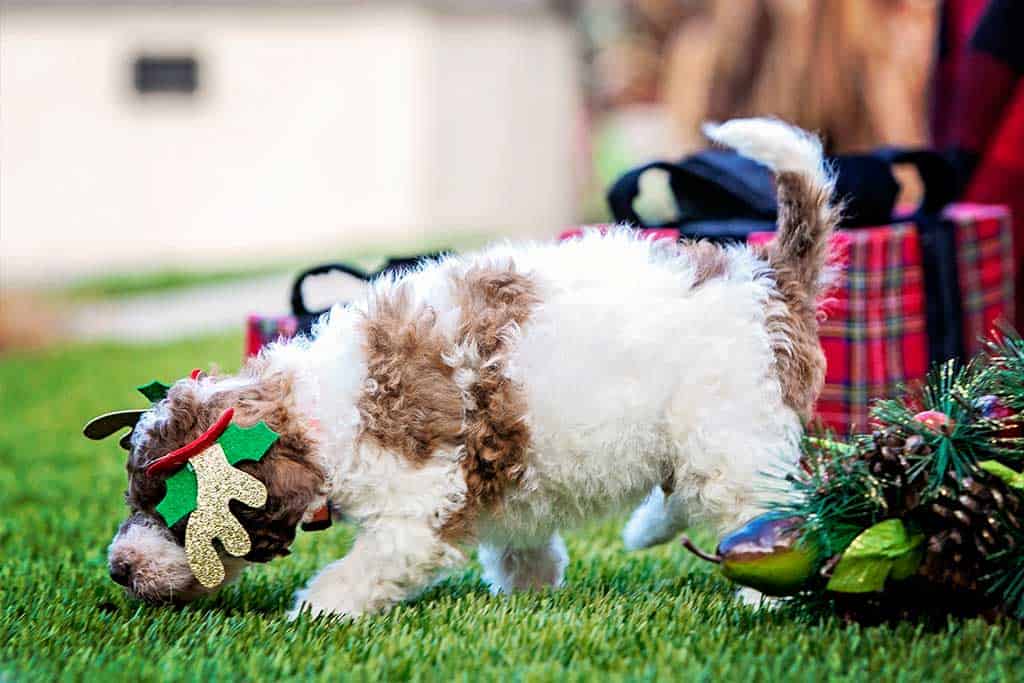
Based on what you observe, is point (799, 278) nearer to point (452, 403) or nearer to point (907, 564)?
point (907, 564)

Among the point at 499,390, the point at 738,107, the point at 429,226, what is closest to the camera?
the point at 499,390

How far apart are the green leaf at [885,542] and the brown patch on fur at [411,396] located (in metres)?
0.83

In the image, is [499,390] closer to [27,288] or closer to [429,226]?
[27,288]

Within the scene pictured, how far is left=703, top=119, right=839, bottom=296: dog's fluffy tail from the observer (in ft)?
9.07

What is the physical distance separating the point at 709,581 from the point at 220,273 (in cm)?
1000

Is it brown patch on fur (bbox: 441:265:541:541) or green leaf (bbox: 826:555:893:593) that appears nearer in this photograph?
green leaf (bbox: 826:555:893:593)

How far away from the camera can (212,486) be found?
8.11ft

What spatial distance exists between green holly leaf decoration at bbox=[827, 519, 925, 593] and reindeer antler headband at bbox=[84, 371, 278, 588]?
1150mm

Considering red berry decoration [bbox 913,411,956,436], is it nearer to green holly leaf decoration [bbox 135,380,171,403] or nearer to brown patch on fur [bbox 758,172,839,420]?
brown patch on fur [bbox 758,172,839,420]

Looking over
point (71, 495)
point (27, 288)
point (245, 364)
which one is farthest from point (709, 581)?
point (27, 288)

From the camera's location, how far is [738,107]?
948cm

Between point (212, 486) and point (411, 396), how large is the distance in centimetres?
44

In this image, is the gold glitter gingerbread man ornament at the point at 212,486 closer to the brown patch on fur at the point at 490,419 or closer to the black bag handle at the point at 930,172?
the brown patch on fur at the point at 490,419

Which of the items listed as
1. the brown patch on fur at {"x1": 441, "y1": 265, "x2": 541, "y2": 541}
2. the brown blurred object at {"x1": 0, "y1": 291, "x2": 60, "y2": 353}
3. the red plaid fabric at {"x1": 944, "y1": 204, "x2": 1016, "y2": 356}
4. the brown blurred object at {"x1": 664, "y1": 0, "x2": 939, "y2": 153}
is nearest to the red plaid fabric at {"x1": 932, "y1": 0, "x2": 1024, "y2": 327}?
the red plaid fabric at {"x1": 944, "y1": 204, "x2": 1016, "y2": 356}
